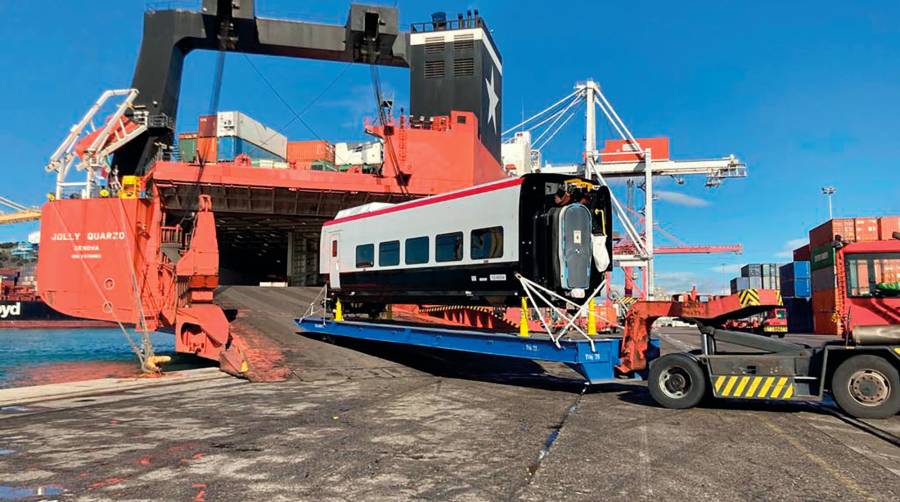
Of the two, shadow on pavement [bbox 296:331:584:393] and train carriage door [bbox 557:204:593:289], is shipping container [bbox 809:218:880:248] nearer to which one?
shadow on pavement [bbox 296:331:584:393]

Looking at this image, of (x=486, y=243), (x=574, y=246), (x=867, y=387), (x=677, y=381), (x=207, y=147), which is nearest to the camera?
(x=867, y=387)

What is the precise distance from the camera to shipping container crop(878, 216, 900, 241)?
30.4 metres

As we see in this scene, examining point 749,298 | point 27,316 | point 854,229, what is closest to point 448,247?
point 749,298

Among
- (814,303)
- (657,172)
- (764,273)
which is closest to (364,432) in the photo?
(814,303)

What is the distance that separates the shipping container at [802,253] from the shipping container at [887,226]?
40.3ft

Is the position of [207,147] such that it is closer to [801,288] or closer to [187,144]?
[187,144]

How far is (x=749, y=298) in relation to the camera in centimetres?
893

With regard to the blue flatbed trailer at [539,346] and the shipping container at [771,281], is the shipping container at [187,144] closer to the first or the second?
the blue flatbed trailer at [539,346]

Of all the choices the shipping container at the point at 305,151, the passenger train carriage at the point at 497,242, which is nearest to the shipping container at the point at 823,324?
the passenger train carriage at the point at 497,242

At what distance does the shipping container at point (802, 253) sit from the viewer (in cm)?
4341

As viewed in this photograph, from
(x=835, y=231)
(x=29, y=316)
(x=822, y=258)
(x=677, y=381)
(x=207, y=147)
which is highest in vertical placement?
(x=207, y=147)

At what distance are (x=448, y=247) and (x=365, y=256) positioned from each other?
11.0ft

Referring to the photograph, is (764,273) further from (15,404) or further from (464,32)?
(15,404)

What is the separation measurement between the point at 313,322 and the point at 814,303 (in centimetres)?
3363
